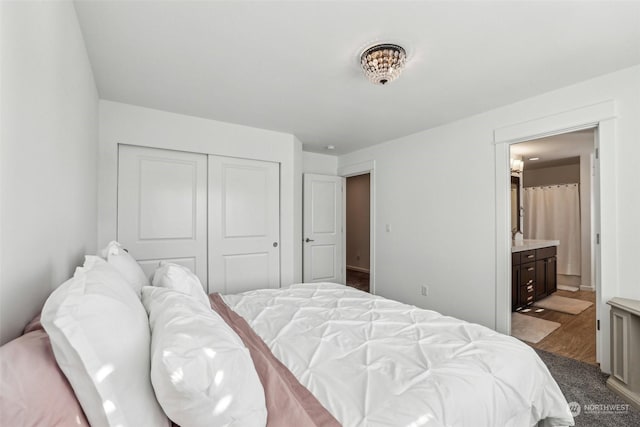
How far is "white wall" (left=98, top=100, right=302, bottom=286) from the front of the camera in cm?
275

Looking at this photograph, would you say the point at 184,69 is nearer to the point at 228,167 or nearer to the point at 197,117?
the point at 197,117

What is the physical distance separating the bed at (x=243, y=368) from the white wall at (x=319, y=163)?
334cm

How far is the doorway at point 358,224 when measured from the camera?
6.60m

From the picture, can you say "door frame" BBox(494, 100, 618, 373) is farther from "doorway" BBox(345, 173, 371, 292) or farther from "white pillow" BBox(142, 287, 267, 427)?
"doorway" BBox(345, 173, 371, 292)

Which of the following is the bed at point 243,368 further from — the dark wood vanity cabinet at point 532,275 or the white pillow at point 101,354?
the dark wood vanity cabinet at point 532,275

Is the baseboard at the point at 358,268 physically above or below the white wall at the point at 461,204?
below

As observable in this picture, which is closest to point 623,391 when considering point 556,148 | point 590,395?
point 590,395

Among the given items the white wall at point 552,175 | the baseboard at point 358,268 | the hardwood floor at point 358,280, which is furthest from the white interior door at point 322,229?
the white wall at point 552,175

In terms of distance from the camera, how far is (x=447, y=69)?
2.15 meters

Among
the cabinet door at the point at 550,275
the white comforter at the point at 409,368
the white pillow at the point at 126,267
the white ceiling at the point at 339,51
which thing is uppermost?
the white ceiling at the point at 339,51

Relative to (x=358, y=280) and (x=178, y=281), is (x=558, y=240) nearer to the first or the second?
(x=358, y=280)

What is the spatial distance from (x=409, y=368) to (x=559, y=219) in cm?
587

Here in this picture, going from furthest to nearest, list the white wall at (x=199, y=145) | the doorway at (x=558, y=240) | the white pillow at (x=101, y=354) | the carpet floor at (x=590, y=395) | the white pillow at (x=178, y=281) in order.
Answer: the doorway at (x=558, y=240)
the white wall at (x=199, y=145)
the carpet floor at (x=590, y=395)
the white pillow at (x=178, y=281)
the white pillow at (x=101, y=354)

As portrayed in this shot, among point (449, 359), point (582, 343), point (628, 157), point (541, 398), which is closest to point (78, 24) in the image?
point (449, 359)
